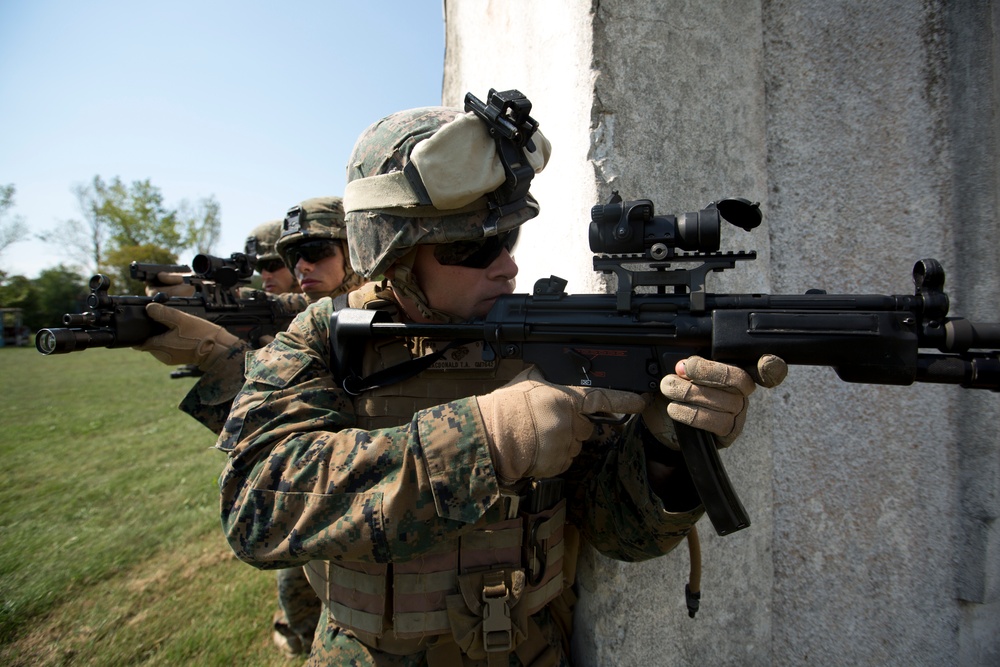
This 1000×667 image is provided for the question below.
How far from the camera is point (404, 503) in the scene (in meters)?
1.41

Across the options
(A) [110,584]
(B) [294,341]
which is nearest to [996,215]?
(B) [294,341]

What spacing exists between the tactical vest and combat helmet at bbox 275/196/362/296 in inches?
102

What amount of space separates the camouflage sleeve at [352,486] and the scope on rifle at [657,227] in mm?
640

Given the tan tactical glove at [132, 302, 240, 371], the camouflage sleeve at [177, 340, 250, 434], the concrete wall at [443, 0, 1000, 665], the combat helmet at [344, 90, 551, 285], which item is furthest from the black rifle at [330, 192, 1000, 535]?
the tan tactical glove at [132, 302, 240, 371]

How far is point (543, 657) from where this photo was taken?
1.83 meters

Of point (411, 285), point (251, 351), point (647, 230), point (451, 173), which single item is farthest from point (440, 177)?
point (251, 351)

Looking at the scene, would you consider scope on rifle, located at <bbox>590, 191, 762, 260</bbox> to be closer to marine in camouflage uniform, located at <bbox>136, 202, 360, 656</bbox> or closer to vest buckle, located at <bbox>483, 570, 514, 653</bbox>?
vest buckle, located at <bbox>483, 570, 514, 653</bbox>

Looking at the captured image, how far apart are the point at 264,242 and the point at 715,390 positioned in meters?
5.24

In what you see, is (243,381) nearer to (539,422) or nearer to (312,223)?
(312,223)

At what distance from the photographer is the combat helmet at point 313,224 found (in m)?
4.14

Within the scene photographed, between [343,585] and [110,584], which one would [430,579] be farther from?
[110,584]

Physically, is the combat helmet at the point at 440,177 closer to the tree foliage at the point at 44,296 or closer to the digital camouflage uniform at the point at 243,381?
the digital camouflage uniform at the point at 243,381

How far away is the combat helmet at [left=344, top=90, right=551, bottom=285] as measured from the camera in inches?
64.1

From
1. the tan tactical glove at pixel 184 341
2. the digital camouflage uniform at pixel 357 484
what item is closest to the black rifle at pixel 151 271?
the tan tactical glove at pixel 184 341
